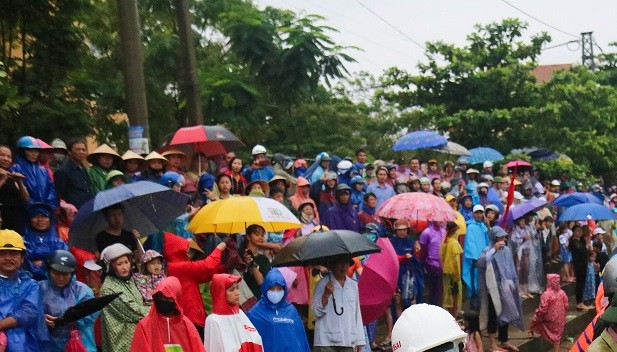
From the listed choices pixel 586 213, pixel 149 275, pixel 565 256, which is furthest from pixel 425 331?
pixel 565 256

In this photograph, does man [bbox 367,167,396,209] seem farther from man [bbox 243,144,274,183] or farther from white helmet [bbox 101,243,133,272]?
white helmet [bbox 101,243,133,272]

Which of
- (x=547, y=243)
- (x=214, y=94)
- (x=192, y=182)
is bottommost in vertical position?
(x=547, y=243)

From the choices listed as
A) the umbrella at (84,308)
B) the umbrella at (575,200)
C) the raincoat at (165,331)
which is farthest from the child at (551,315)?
the umbrella at (84,308)

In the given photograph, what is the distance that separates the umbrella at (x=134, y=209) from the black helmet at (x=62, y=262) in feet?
2.36

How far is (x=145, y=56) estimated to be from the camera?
21.2 metres

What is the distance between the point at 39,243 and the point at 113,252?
3.28 ft

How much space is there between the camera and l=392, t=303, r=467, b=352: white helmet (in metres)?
5.07

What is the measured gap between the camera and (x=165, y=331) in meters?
9.02

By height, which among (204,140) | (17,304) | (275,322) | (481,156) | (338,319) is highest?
(204,140)

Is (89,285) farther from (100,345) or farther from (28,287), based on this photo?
(28,287)

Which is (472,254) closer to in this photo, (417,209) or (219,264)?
(417,209)

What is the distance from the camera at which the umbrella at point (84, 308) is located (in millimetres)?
8781

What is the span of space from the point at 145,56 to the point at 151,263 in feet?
39.2

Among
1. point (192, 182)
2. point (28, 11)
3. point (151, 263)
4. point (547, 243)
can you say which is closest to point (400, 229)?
point (192, 182)
